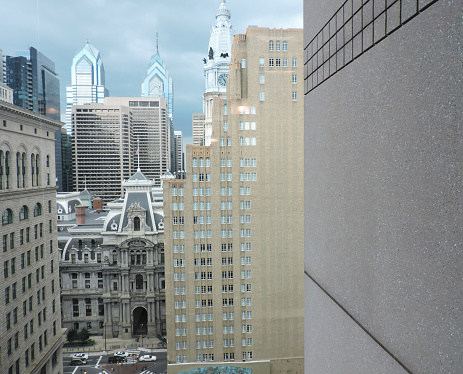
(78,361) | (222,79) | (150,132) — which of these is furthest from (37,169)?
(150,132)

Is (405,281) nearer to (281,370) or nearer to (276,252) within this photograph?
(276,252)

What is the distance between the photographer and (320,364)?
95.7 inches

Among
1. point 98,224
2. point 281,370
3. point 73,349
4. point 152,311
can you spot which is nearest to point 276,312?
point 281,370

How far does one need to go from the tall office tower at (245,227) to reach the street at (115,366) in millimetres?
7002

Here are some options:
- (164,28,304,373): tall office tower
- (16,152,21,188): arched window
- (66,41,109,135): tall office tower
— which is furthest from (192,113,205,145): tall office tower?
(16,152,21,188): arched window

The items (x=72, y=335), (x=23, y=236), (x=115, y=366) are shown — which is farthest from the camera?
(x=72, y=335)

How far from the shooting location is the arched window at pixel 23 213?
1800cm

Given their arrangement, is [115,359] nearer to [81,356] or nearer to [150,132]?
[81,356]

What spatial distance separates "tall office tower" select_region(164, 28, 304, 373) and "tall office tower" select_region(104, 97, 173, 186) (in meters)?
59.4

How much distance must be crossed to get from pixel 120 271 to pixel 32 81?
67.8 feet

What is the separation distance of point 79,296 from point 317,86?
135 feet

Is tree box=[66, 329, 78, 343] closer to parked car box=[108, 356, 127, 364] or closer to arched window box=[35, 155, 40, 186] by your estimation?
parked car box=[108, 356, 127, 364]

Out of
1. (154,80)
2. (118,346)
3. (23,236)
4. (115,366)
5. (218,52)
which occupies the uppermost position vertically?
(154,80)

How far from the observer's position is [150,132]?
8744 cm
